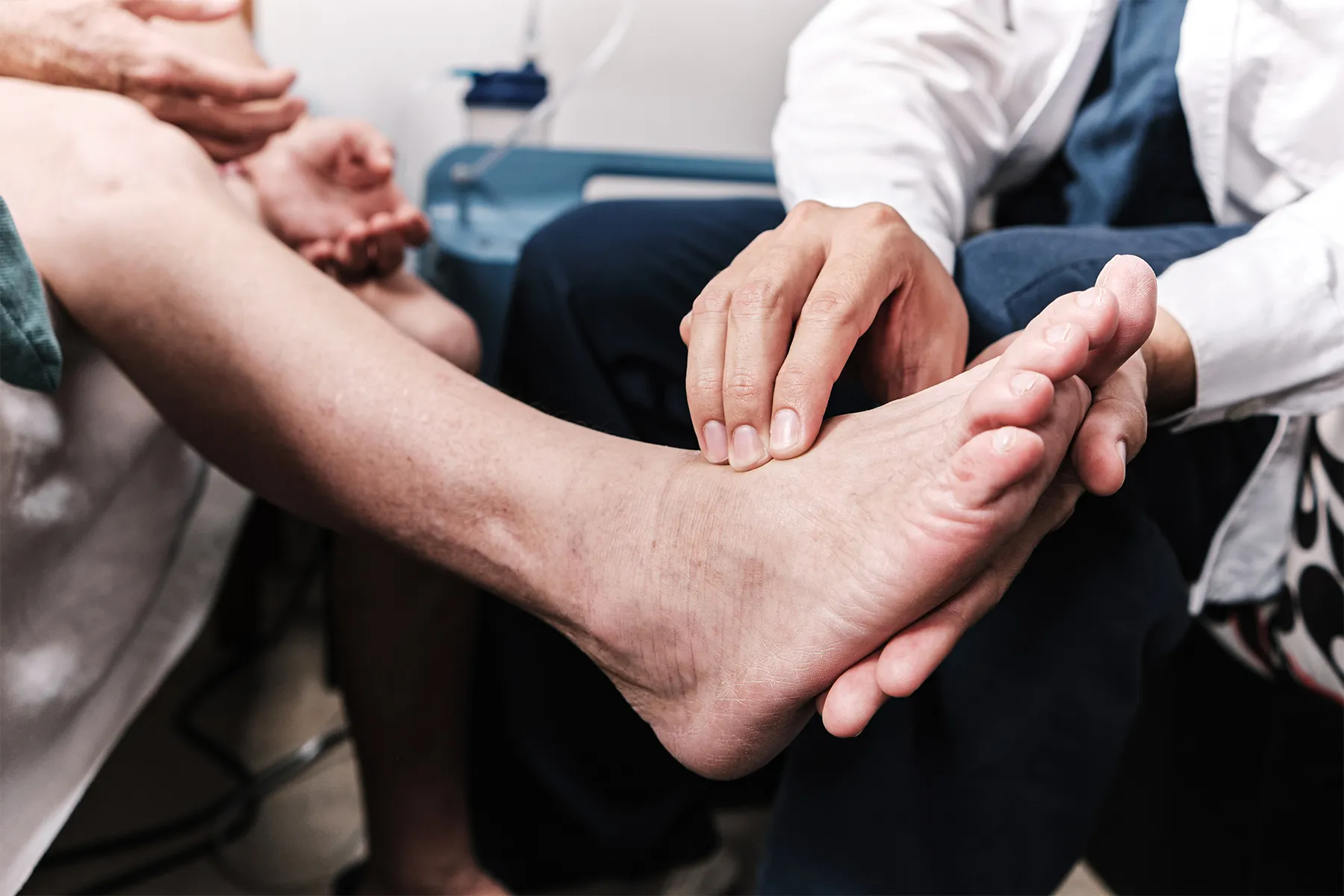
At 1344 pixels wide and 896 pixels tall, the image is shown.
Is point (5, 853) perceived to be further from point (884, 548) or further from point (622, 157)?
point (622, 157)

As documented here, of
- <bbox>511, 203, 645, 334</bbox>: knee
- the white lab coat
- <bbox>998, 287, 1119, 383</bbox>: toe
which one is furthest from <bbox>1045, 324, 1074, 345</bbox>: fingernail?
<bbox>511, 203, 645, 334</bbox>: knee

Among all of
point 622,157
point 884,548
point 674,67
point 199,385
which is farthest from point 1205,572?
point 674,67

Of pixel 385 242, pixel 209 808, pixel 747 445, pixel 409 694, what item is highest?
pixel 747 445

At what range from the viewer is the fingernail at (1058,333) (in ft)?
1.14

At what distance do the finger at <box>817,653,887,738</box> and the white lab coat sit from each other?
0.27 m

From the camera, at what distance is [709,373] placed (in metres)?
0.44

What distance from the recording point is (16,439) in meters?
0.48

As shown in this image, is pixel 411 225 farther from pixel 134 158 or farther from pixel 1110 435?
pixel 1110 435

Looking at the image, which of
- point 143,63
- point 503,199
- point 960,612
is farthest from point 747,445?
point 503,199

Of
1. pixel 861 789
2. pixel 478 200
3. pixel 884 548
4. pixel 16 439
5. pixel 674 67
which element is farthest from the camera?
pixel 674 67

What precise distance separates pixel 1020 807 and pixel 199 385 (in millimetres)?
511

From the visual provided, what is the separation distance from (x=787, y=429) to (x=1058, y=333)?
12cm

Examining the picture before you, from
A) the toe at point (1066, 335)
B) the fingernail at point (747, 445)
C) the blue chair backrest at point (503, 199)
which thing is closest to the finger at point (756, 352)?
the fingernail at point (747, 445)

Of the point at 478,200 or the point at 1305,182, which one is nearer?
the point at 1305,182
